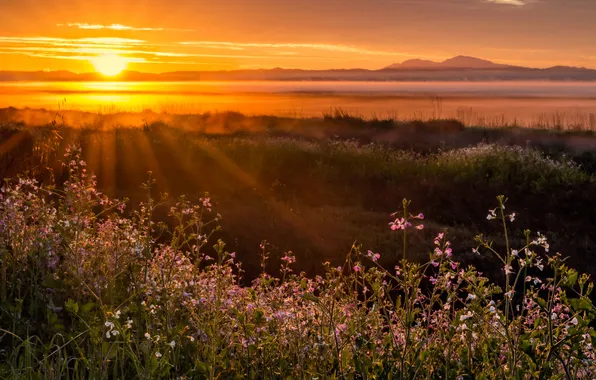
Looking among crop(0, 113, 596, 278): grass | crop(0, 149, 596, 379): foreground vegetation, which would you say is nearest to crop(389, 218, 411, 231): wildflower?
crop(0, 149, 596, 379): foreground vegetation

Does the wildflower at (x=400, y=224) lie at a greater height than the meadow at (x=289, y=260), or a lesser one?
greater

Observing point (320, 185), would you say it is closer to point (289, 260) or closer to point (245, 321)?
point (289, 260)

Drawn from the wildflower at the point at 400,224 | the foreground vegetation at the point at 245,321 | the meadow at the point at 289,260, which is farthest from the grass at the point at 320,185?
the wildflower at the point at 400,224

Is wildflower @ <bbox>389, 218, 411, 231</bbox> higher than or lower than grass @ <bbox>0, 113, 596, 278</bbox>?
higher

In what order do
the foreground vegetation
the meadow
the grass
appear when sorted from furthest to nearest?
the grass → the meadow → the foreground vegetation

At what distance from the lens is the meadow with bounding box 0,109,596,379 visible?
408 centimetres

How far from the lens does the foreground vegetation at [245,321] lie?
380 centimetres

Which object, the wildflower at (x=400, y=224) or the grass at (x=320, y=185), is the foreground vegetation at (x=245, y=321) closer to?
the wildflower at (x=400, y=224)

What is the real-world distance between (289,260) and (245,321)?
1.95ft

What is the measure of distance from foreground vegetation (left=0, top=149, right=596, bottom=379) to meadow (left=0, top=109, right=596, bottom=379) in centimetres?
3

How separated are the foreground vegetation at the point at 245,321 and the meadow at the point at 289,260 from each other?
29 millimetres

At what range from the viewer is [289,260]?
5.15 metres

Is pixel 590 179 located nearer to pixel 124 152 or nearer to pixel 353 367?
pixel 124 152

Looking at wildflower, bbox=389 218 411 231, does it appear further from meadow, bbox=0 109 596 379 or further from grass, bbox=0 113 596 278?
grass, bbox=0 113 596 278
